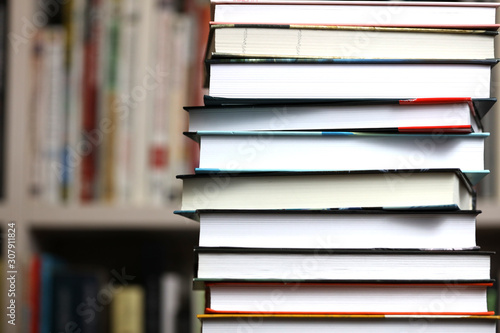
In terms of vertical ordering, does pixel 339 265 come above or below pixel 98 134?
below

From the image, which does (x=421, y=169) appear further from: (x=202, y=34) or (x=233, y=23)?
(x=202, y=34)

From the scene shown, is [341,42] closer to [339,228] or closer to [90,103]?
[339,228]

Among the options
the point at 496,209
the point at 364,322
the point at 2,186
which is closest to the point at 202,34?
the point at 2,186

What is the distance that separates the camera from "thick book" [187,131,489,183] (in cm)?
51

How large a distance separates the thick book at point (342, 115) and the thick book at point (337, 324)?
0.14 metres

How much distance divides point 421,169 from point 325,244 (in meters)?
0.09

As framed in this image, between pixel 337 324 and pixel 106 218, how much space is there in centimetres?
75

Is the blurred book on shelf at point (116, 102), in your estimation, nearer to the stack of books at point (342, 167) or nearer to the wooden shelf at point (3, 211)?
the wooden shelf at point (3, 211)

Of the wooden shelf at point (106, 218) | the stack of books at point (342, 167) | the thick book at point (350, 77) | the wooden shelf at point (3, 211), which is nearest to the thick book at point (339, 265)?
the stack of books at point (342, 167)

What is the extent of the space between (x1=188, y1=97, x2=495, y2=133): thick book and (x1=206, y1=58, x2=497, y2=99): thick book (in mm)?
11

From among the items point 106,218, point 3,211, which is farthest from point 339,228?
point 3,211

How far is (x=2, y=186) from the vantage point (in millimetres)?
1229

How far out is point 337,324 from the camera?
1.62ft

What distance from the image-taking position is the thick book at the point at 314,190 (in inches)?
19.7
